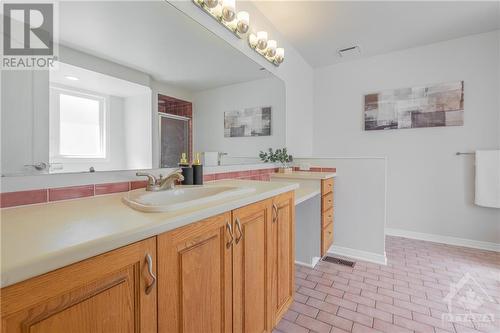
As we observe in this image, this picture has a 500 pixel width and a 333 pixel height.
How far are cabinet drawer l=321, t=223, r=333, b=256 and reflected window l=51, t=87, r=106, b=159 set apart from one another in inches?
72.4

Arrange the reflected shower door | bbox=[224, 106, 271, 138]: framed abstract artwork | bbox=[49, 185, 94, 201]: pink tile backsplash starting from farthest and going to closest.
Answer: bbox=[224, 106, 271, 138]: framed abstract artwork, the reflected shower door, bbox=[49, 185, 94, 201]: pink tile backsplash

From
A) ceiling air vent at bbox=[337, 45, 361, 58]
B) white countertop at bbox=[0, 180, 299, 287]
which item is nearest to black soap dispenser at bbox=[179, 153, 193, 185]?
white countertop at bbox=[0, 180, 299, 287]

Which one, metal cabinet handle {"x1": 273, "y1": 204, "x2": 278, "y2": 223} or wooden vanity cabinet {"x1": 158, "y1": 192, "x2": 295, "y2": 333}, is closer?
wooden vanity cabinet {"x1": 158, "y1": 192, "x2": 295, "y2": 333}

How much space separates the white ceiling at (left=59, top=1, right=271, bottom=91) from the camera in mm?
957

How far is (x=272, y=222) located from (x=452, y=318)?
1371 millimetres

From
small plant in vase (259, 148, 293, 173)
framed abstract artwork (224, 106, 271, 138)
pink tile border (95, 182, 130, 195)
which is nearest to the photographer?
pink tile border (95, 182, 130, 195)

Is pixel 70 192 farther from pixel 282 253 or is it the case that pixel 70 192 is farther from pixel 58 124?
pixel 282 253

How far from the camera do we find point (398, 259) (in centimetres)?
233

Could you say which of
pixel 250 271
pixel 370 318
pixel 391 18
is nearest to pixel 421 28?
pixel 391 18

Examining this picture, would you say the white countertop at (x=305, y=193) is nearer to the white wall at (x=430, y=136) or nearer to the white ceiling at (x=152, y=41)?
the white ceiling at (x=152, y=41)

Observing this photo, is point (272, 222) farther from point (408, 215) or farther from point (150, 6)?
point (408, 215)

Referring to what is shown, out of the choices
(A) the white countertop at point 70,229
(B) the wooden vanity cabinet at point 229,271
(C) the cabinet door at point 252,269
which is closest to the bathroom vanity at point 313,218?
(B) the wooden vanity cabinet at point 229,271

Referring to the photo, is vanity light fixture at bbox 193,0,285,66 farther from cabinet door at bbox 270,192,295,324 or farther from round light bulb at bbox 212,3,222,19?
cabinet door at bbox 270,192,295,324

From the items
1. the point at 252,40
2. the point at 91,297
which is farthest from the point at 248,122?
the point at 91,297
